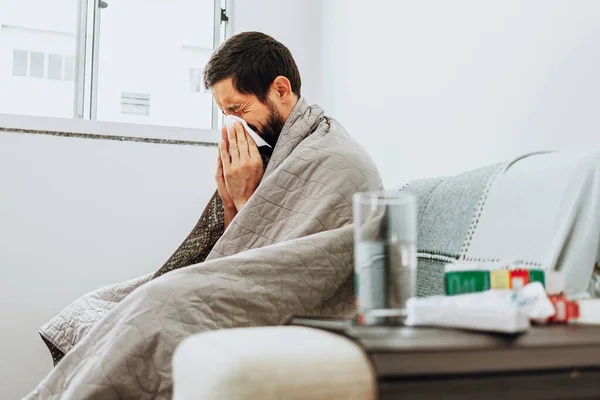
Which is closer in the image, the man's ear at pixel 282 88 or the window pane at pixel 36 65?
the man's ear at pixel 282 88

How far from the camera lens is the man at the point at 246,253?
89cm

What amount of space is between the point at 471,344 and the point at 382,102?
174cm

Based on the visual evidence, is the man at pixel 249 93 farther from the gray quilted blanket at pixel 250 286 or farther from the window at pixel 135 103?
the window at pixel 135 103

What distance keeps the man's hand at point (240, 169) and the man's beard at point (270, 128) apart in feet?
0.16

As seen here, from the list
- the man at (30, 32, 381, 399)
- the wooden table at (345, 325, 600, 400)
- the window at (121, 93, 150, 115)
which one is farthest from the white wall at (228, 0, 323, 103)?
the wooden table at (345, 325, 600, 400)

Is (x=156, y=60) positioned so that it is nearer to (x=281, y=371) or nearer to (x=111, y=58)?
(x=111, y=58)

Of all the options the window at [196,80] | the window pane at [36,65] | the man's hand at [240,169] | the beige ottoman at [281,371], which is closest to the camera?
the beige ottoman at [281,371]

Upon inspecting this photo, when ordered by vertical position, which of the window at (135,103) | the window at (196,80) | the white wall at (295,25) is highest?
the white wall at (295,25)

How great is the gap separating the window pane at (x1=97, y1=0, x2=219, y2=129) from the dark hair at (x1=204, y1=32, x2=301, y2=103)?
3.84 feet

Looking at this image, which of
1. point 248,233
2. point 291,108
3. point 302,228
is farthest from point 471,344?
point 291,108

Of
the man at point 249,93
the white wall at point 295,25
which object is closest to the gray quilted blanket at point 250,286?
the man at point 249,93

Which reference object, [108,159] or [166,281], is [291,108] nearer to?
[166,281]

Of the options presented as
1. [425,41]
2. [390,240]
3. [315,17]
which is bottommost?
[390,240]

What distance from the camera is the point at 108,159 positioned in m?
2.49
